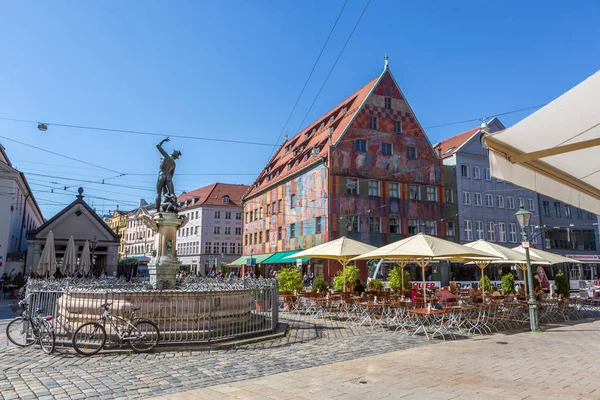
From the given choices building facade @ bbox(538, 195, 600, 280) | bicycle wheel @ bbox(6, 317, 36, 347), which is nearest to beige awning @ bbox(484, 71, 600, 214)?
bicycle wheel @ bbox(6, 317, 36, 347)

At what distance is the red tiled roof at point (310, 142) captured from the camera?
124 feet

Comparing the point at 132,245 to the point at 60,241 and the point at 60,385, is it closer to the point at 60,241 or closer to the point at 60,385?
the point at 60,241

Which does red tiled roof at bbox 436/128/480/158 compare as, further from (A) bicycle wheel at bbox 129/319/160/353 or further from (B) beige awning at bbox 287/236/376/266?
(A) bicycle wheel at bbox 129/319/160/353

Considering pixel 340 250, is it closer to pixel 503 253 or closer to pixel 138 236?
pixel 503 253

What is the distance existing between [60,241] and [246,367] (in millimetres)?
37307

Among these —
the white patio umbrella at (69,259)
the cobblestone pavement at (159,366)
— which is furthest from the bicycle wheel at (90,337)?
the white patio umbrella at (69,259)

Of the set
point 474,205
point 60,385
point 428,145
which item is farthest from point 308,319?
point 474,205

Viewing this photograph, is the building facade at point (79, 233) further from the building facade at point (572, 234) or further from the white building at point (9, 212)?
the building facade at point (572, 234)

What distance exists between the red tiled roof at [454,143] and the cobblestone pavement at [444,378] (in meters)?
35.3

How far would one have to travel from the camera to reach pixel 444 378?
22.9ft

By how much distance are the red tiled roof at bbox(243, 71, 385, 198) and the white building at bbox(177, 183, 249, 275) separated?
15.3m

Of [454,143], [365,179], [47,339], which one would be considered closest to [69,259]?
[47,339]

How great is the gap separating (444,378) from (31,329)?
8834 millimetres

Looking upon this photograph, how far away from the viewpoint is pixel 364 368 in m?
7.72
